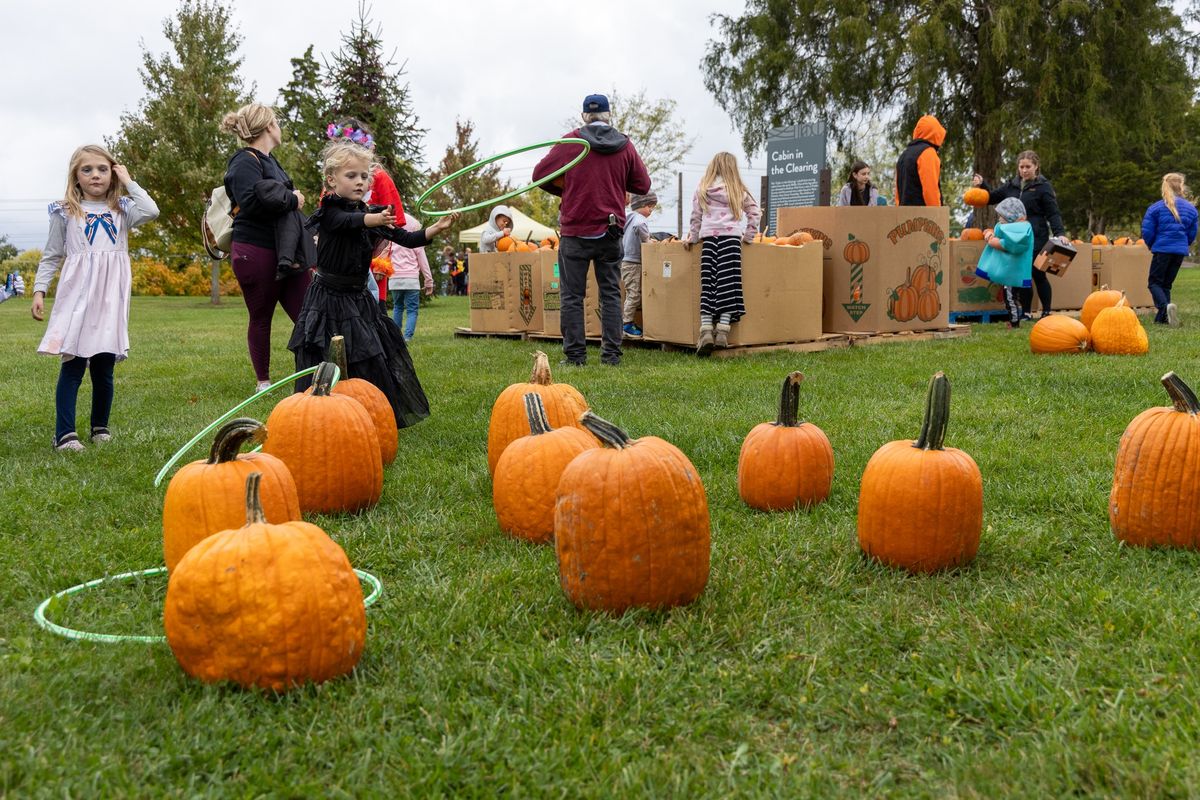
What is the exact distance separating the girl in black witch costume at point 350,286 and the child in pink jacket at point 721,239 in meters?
3.77

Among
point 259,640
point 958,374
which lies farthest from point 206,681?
point 958,374

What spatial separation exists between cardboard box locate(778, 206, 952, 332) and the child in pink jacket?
1.35 metres

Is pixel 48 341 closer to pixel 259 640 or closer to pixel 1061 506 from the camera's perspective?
pixel 259 640

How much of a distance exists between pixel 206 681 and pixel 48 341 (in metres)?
3.65

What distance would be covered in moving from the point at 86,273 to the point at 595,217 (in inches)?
164

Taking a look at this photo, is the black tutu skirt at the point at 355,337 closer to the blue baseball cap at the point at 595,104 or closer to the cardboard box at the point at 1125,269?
the blue baseball cap at the point at 595,104

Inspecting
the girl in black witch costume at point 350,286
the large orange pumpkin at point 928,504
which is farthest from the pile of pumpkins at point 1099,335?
the large orange pumpkin at point 928,504

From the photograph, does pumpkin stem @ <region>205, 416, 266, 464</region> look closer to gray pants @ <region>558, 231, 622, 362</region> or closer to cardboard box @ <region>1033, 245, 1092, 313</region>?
→ gray pants @ <region>558, 231, 622, 362</region>

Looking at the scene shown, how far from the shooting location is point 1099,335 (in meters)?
8.10

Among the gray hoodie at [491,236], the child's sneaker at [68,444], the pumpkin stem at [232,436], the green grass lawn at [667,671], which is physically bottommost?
the green grass lawn at [667,671]

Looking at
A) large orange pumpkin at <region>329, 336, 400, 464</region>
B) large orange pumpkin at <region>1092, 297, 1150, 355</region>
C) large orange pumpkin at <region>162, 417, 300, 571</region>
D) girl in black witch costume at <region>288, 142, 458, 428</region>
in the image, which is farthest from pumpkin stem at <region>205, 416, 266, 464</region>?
large orange pumpkin at <region>1092, 297, 1150, 355</region>

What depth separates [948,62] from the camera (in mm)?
21297

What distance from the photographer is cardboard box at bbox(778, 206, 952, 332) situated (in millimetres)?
9422

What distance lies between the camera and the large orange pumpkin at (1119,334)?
8000 mm
